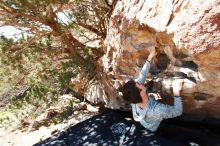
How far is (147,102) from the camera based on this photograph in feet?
13.1

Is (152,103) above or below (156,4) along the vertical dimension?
below

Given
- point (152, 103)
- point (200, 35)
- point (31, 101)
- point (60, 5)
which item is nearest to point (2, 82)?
point (31, 101)

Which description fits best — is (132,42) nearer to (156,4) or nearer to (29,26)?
(156,4)

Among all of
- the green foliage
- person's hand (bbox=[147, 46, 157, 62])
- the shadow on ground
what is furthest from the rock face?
the green foliage

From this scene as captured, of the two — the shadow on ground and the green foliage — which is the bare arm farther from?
the green foliage

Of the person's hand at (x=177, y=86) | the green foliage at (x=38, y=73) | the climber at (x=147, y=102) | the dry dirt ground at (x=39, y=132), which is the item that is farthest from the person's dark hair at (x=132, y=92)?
the dry dirt ground at (x=39, y=132)

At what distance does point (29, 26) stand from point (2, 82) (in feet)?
3.29

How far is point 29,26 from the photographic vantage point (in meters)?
5.74

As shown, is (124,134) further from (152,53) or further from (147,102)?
(152,53)

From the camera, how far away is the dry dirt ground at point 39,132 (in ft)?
20.4

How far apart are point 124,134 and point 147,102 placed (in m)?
0.85

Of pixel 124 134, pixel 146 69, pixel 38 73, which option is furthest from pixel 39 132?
pixel 146 69

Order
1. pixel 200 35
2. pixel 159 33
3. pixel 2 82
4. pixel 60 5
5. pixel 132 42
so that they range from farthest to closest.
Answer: pixel 2 82, pixel 60 5, pixel 132 42, pixel 159 33, pixel 200 35

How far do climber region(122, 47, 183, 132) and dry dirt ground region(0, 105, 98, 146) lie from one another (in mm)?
1979
